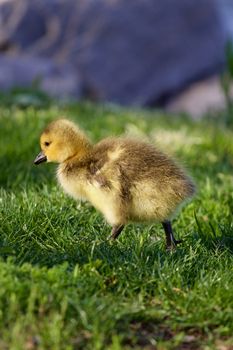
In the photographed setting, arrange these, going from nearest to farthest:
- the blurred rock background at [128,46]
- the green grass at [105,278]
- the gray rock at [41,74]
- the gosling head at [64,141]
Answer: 1. the green grass at [105,278]
2. the gosling head at [64,141]
3. the gray rock at [41,74]
4. the blurred rock background at [128,46]

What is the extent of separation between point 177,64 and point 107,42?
57.0 inches

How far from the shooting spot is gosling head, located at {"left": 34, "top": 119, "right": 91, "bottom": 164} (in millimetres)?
5055

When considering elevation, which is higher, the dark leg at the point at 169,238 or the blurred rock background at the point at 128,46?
the dark leg at the point at 169,238

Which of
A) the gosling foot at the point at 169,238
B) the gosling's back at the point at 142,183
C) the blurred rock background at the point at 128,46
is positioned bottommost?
the blurred rock background at the point at 128,46

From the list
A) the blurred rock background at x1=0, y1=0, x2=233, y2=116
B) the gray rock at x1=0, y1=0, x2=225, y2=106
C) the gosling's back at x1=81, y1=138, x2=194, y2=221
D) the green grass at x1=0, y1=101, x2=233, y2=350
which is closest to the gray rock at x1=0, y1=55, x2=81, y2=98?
the blurred rock background at x1=0, y1=0, x2=233, y2=116

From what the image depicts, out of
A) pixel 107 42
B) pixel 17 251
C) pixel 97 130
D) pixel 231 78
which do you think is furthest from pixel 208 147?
pixel 107 42

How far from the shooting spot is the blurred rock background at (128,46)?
15094 millimetres

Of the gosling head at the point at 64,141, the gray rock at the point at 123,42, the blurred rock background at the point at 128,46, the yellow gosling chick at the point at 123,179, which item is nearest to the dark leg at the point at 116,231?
the yellow gosling chick at the point at 123,179

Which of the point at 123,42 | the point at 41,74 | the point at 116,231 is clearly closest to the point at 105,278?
the point at 116,231

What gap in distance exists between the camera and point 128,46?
15.7 metres

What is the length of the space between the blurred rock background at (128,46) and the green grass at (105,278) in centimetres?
903

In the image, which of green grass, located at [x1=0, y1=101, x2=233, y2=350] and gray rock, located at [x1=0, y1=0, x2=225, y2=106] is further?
gray rock, located at [x1=0, y1=0, x2=225, y2=106]

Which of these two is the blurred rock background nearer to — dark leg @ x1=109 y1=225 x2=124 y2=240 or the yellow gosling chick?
the yellow gosling chick

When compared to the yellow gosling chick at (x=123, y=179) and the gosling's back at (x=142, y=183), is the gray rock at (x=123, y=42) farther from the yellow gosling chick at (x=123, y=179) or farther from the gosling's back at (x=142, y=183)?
the gosling's back at (x=142, y=183)
